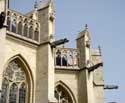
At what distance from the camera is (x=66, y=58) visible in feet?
55.8

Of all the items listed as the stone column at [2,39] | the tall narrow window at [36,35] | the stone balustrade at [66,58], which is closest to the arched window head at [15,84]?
the tall narrow window at [36,35]

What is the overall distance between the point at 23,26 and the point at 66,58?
3.06 m

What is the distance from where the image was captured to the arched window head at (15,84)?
13.5 meters

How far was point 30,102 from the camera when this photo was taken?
1393 cm

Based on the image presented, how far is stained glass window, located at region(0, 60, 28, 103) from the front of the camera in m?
13.5

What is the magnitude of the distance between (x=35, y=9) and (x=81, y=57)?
130 inches

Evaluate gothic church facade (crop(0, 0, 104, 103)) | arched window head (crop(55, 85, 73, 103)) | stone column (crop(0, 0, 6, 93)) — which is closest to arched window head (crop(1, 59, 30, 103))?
gothic church facade (crop(0, 0, 104, 103))

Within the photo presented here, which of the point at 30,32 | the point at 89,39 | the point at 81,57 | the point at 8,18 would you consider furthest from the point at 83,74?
the point at 8,18

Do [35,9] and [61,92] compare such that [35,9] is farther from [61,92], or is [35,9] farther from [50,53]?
[61,92]

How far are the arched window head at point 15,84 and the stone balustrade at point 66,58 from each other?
8.94 ft

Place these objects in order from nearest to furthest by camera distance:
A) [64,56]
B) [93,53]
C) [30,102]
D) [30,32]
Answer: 1. [30,102]
2. [30,32]
3. [64,56]
4. [93,53]

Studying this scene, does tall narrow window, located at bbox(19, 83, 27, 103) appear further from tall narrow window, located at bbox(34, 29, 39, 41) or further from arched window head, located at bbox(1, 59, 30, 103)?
tall narrow window, located at bbox(34, 29, 39, 41)

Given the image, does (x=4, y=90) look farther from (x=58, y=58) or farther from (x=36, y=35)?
(x=58, y=58)

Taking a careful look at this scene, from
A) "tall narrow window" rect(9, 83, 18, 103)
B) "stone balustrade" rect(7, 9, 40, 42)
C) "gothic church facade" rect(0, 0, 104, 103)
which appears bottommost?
"tall narrow window" rect(9, 83, 18, 103)
